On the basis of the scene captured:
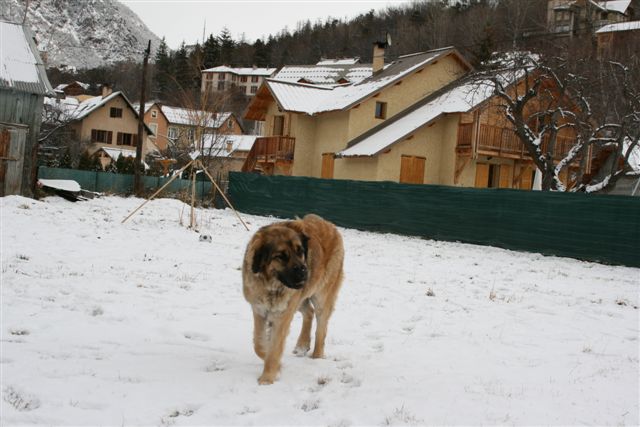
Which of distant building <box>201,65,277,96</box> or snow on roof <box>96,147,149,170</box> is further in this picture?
distant building <box>201,65,277,96</box>

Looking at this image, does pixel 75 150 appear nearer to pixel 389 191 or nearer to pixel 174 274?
pixel 389 191

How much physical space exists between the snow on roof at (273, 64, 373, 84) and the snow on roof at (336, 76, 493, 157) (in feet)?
114

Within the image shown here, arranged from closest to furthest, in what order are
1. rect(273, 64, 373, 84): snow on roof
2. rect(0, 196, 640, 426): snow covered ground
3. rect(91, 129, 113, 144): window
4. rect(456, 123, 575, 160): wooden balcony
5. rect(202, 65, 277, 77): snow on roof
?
rect(0, 196, 640, 426): snow covered ground < rect(456, 123, 575, 160): wooden balcony < rect(91, 129, 113, 144): window < rect(273, 64, 373, 84): snow on roof < rect(202, 65, 277, 77): snow on roof

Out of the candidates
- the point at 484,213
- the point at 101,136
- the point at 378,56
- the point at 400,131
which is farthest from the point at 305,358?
the point at 101,136

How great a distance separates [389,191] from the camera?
71.6 feet

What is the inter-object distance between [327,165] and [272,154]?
395 centimetres

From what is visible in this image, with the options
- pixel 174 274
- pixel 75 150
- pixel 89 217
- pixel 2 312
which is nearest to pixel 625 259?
pixel 174 274

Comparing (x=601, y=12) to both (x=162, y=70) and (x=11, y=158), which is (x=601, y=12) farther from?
(x=11, y=158)

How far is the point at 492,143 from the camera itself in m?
29.8

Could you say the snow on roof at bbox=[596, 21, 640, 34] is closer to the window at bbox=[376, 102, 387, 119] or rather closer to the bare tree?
the bare tree

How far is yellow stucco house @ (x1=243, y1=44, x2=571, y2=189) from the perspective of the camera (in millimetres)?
30109

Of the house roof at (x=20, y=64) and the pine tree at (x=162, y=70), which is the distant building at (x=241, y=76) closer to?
the pine tree at (x=162, y=70)

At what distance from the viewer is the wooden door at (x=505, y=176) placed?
32125mm

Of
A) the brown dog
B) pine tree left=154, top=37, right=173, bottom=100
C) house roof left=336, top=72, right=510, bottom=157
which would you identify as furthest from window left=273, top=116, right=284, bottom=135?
pine tree left=154, top=37, right=173, bottom=100
